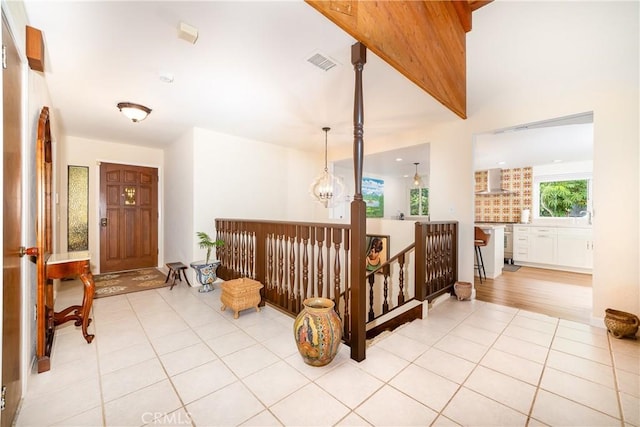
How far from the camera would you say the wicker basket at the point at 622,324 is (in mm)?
2404

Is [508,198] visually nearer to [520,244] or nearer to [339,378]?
[520,244]

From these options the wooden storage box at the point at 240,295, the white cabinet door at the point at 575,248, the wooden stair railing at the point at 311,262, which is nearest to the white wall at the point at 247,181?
the wooden stair railing at the point at 311,262

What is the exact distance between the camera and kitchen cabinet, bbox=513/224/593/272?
5.23 metres

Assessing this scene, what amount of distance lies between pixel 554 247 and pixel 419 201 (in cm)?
410

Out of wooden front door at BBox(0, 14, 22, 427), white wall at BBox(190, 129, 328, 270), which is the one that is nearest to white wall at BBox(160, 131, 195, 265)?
white wall at BBox(190, 129, 328, 270)

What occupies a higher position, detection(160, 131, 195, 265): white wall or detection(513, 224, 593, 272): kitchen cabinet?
detection(160, 131, 195, 265): white wall

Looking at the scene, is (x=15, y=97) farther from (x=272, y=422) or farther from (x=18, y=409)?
(x=272, y=422)

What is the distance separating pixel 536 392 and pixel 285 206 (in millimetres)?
4701

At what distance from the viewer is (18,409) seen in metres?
1.55

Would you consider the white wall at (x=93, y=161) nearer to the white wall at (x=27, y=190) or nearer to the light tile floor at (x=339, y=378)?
the light tile floor at (x=339, y=378)

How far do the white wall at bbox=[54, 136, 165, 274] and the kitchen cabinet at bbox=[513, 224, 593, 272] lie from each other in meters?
8.15

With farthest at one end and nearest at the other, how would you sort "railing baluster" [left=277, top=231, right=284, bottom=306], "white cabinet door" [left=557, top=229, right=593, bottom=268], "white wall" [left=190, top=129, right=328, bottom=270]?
1. "white cabinet door" [left=557, top=229, right=593, bottom=268]
2. "white wall" [left=190, top=129, right=328, bottom=270]
3. "railing baluster" [left=277, top=231, right=284, bottom=306]

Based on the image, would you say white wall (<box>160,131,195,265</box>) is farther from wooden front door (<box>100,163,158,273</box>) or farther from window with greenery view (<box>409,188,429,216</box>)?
window with greenery view (<box>409,188,429,216</box>)

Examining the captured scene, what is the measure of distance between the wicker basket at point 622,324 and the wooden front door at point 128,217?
704 centimetres
